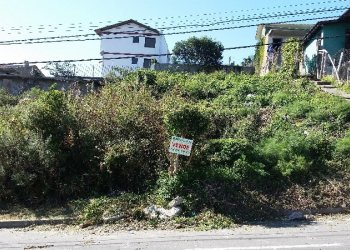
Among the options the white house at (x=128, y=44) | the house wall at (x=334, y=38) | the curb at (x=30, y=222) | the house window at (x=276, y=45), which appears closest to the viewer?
the curb at (x=30, y=222)

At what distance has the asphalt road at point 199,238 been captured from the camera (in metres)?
8.69

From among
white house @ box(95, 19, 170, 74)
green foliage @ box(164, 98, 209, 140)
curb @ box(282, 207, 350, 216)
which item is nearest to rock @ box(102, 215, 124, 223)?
green foliage @ box(164, 98, 209, 140)

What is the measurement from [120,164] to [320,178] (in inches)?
A: 206

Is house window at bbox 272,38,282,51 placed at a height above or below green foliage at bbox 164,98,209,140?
above

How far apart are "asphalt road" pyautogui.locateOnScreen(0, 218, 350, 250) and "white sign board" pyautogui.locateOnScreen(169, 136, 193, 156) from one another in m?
2.32

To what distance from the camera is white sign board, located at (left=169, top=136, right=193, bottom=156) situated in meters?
11.7

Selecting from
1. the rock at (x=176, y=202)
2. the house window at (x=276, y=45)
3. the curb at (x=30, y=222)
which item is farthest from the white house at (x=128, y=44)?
the curb at (x=30, y=222)

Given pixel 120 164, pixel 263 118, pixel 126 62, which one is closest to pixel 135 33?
pixel 126 62

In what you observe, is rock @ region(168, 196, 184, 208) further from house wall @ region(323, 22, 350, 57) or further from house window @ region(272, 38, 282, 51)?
house wall @ region(323, 22, 350, 57)

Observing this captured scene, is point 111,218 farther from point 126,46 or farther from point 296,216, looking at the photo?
point 126,46

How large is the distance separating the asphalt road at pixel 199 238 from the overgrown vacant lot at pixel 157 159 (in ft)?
2.63

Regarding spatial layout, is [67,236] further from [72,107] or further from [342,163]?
[342,163]

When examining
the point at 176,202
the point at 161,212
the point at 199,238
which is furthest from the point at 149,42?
the point at 199,238

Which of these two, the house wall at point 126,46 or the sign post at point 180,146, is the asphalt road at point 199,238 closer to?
the sign post at point 180,146
